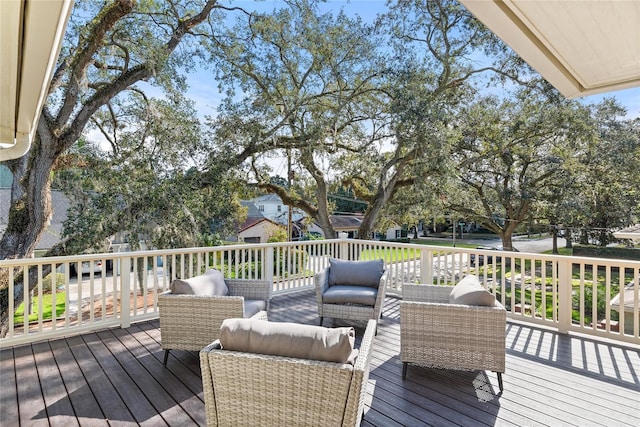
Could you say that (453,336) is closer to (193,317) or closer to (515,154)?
(193,317)

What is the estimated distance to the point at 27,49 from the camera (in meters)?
1.17

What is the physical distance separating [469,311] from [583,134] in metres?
9.73

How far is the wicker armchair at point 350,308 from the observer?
4059mm

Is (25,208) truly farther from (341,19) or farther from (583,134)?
(583,134)

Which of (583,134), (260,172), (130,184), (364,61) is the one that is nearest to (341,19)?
(364,61)

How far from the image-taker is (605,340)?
12.4 feet

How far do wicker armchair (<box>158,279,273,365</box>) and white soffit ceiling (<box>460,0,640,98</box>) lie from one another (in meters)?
2.64

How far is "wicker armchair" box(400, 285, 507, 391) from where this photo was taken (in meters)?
2.78

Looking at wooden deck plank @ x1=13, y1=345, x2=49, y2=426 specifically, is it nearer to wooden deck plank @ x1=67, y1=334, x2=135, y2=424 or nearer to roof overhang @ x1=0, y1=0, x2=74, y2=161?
wooden deck plank @ x1=67, y1=334, x2=135, y2=424

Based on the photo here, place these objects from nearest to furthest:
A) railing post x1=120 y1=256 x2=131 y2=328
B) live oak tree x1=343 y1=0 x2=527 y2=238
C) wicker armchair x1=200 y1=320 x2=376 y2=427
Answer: wicker armchair x1=200 y1=320 x2=376 y2=427
railing post x1=120 y1=256 x2=131 y2=328
live oak tree x1=343 y1=0 x2=527 y2=238

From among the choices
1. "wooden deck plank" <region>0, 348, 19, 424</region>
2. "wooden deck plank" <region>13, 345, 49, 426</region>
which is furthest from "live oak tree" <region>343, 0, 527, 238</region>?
"wooden deck plank" <region>0, 348, 19, 424</region>

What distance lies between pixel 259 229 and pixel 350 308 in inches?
662

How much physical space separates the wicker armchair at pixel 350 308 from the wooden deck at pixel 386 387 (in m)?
0.34

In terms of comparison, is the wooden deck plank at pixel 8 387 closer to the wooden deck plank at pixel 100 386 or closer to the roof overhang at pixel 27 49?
the wooden deck plank at pixel 100 386
